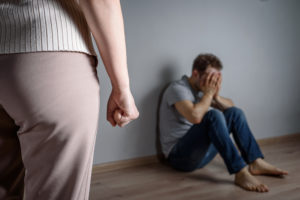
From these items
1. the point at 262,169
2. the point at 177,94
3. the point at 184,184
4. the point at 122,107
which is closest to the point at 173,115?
the point at 177,94

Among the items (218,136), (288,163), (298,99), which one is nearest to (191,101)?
(218,136)

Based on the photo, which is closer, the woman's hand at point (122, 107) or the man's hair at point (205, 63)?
the woman's hand at point (122, 107)

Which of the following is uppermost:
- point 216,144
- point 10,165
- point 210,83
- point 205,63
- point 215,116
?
point 10,165

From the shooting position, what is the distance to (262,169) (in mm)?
1896

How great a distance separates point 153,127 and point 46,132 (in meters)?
1.80

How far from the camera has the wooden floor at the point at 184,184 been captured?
63.6 inches

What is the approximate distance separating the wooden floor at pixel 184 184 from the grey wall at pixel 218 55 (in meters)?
0.22

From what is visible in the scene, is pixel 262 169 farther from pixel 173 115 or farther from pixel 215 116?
pixel 173 115

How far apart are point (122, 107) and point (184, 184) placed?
130 cm

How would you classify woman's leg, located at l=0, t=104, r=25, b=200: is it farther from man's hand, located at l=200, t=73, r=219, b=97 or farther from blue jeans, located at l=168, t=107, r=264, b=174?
man's hand, located at l=200, t=73, r=219, b=97

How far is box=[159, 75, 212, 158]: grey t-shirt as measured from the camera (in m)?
2.06

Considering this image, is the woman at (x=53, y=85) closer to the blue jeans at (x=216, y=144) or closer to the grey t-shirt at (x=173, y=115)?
the blue jeans at (x=216, y=144)

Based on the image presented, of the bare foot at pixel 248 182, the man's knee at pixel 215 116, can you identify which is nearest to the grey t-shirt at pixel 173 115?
the man's knee at pixel 215 116

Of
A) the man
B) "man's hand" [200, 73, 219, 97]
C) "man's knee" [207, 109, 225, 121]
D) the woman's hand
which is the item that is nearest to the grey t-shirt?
the man
